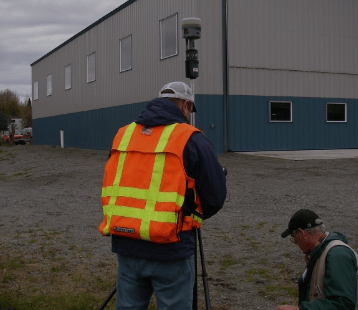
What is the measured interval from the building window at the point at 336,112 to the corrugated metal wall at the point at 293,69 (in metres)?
0.22

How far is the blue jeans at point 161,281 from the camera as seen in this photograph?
9.99ft

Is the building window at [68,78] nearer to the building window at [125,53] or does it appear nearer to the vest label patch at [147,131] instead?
the building window at [125,53]

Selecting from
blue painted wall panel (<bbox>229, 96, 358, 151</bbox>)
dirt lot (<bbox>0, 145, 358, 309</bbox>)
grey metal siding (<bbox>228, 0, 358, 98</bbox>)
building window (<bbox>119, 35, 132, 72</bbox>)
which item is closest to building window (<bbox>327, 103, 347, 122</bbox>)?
blue painted wall panel (<bbox>229, 96, 358, 151</bbox>)

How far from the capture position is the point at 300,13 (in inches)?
892

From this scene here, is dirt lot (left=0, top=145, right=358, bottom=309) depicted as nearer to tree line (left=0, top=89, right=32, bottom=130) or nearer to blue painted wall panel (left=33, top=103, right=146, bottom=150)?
blue painted wall panel (left=33, top=103, right=146, bottom=150)

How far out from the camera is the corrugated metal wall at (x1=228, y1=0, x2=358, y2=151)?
21359mm

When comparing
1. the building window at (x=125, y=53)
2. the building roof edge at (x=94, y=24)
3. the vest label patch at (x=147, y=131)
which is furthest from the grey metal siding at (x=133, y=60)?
the vest label patch at (x=147, y=131)

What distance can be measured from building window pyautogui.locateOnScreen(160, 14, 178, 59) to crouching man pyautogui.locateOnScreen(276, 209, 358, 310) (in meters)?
18.6

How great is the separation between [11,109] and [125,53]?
84.3 m

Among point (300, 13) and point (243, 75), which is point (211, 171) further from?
point (300, 13)

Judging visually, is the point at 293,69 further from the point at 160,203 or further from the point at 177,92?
the point at 160,203

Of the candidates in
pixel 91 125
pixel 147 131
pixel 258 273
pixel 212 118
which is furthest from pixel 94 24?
pixel 147 131

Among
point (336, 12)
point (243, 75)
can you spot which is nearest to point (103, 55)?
point (243, 75)

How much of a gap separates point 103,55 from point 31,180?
13177 mm
